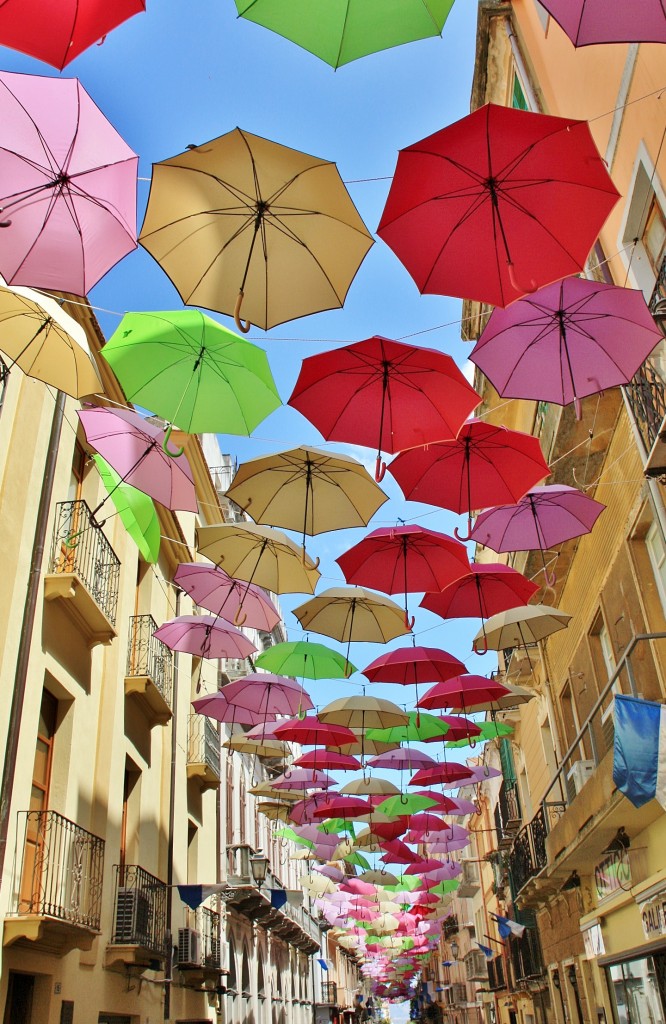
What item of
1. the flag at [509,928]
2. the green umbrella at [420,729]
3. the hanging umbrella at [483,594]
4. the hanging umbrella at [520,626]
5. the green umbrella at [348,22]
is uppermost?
the green umbrella at [348,22]

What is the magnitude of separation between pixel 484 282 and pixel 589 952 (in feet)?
39.7

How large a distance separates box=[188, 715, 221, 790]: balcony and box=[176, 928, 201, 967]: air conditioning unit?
114 inches

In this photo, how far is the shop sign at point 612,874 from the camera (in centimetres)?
1130

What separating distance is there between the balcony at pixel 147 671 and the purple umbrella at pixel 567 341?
25.3 ft

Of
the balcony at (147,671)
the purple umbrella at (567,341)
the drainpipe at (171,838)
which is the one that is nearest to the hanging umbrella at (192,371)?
the purple umbrella at (567,341)

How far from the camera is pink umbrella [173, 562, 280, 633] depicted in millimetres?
11469

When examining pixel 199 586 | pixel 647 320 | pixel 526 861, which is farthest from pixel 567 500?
pixel 526 861

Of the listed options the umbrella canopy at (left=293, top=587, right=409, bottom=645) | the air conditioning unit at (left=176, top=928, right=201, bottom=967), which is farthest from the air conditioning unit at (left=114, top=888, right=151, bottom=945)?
the umbrella canopy at (left=293, top=587, right=409, bottom=645)

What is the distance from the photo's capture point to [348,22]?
5.04 metres

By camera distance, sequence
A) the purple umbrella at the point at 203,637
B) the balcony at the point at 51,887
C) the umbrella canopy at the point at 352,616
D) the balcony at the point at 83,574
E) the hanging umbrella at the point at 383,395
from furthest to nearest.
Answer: the purple umbrella at the point at 203,637 < the umbrella canopy at the point at 352,616 < the balcony at the point at 83,574 < the balcony at the point at 51,887 < the hanging umbrella at the point at 383,395

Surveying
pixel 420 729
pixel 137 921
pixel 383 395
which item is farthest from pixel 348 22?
pixel 420 729

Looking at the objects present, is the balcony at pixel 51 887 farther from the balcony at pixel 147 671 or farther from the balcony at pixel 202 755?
the balcony at pixel 202 755

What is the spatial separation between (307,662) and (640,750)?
264 inches

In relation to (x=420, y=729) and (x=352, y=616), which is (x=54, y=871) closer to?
(x=352, y=616)
